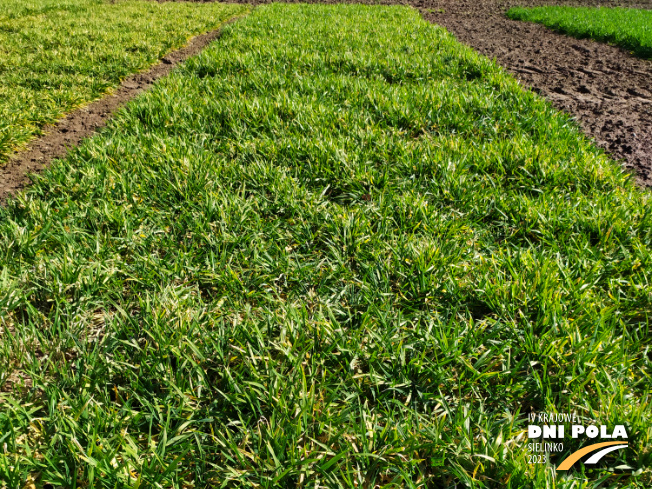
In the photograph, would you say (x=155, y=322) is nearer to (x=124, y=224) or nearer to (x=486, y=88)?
(x=124, y=224)

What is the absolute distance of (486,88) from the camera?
446 centimetres

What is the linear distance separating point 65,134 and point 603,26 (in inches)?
414

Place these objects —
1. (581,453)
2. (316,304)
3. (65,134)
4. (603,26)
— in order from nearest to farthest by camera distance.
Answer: (581,453) < (316,304) < (65,134) < (603,26)

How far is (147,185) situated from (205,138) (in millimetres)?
847

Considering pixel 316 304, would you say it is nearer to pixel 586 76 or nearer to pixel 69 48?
pixel 586 76

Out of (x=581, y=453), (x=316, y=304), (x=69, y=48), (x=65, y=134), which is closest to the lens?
(x=581, y=453)

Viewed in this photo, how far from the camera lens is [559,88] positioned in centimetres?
503

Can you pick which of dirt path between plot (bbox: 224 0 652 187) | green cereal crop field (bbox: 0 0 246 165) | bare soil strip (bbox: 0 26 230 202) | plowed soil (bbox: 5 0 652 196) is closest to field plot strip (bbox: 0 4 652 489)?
bare soil strip (bbox: 0 26 230 202)

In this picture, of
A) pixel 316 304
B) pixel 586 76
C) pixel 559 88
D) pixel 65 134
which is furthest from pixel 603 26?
pixel 65 134

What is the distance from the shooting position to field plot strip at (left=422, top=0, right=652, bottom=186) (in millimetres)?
3645

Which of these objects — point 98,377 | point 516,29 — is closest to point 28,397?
point 98,377

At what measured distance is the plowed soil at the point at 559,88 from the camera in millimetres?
3359

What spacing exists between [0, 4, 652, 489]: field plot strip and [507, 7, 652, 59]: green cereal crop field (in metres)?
5.98

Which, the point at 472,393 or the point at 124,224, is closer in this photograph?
the point at 472,393
